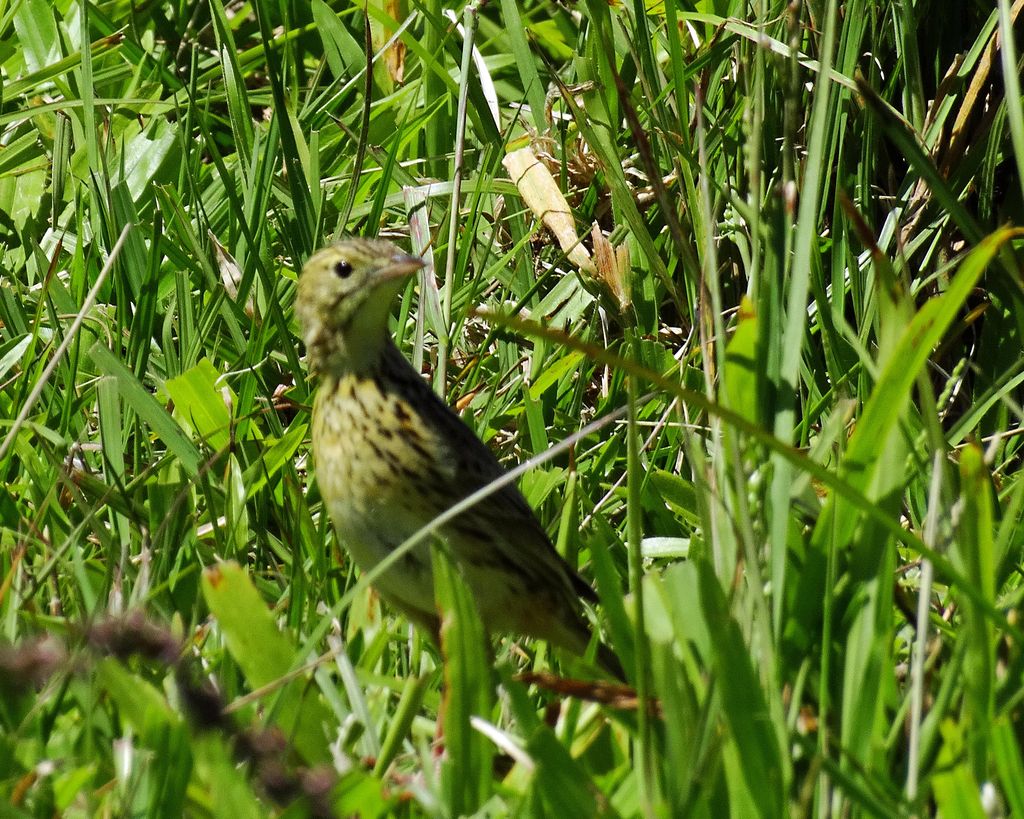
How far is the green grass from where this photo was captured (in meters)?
2.55

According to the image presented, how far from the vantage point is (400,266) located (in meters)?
3.85

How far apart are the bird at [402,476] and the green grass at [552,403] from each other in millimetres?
162

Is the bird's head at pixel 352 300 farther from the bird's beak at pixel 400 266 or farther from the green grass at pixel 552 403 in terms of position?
the green grass at pixel 552 403

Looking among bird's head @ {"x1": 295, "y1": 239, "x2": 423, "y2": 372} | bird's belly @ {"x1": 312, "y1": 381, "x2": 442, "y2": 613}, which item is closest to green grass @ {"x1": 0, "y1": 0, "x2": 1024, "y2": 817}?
bird's belly @ {"x1": 312, "y1": 381, "x2": 442, "y2": 613}

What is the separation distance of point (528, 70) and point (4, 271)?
70.8 inches

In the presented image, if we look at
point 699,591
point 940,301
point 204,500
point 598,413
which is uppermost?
point 940,301

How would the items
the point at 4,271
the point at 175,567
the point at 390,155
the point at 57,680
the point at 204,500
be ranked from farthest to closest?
the point at 4,271
the point at 390,155
the point at 204,500
the point at 175,567
the point at 57,680

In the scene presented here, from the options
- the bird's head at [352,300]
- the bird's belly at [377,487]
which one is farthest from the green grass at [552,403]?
the bird's head at [352,300]

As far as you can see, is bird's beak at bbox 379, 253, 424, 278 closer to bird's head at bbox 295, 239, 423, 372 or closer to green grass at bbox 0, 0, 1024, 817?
bird's head at bbox 295, 239, 423, 372

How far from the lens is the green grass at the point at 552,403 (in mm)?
2547

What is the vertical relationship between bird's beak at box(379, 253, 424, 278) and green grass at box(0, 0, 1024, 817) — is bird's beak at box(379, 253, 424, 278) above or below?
above

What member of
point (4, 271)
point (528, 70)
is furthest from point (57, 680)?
point (528, 70)

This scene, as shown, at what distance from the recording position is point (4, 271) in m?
5.17

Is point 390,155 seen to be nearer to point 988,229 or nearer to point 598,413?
point 598,413
